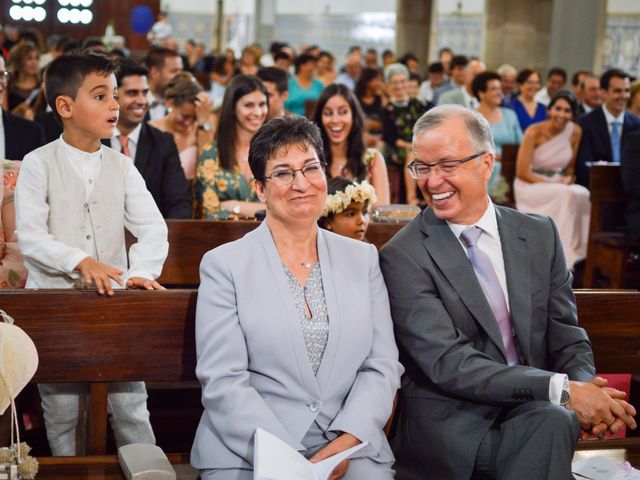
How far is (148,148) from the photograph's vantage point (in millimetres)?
5297

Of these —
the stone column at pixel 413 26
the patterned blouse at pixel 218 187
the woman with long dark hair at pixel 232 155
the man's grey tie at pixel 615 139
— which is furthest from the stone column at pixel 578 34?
the patterned blouse at pixel 218 187

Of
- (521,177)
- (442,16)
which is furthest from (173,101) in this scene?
(442,16)

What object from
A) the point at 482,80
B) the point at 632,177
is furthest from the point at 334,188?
the point at 482,80

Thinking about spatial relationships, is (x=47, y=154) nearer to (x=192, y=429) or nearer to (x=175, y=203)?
(x=192, y=429)

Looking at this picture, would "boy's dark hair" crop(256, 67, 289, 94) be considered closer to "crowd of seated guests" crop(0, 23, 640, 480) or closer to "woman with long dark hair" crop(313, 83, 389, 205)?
"woman with long dark hair" crop(313, 83, 389, 205)

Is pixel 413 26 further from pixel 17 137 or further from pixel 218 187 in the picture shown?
pixel 17 137

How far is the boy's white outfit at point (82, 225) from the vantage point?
11.3 ft

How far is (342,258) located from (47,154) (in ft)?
3.68

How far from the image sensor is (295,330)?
292cm

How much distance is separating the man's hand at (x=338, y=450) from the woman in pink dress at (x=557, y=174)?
19.7 ft

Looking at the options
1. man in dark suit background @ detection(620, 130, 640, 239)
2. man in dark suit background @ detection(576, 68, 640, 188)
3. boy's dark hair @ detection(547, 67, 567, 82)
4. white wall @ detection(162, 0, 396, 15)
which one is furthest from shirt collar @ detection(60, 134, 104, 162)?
white wall @ detection(162, 0, 396, 15)

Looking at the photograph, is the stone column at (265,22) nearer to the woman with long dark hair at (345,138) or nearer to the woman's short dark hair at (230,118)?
the woman with long dark hair at (345,138)

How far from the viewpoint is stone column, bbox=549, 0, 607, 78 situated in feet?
44.3

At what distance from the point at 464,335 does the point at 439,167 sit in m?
0.51
